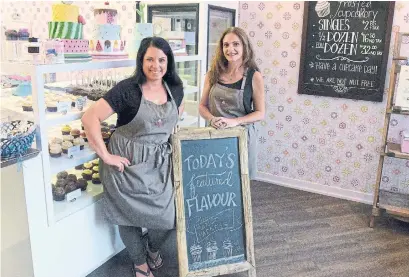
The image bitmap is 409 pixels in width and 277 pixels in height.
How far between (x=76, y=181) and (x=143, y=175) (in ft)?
1.53

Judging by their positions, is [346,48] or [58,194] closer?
[58,194]

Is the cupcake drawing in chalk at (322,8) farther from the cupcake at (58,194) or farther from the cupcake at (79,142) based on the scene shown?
the cupcake at (58,194)

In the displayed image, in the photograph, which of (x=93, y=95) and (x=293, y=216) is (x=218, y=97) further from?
(x=293, y=216)

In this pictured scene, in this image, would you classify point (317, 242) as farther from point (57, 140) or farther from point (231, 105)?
point (57, 140)

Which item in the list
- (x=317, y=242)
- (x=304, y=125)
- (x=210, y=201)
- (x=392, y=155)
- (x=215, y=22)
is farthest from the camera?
(x=304, y=125)

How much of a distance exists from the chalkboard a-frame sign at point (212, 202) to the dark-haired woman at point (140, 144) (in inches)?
3.3

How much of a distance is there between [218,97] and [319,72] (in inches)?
56.9

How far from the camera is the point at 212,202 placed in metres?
2.29

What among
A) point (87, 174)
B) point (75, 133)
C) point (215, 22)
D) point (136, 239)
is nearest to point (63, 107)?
point (75, 133)

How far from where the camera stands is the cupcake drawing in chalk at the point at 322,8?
3388 millimetres

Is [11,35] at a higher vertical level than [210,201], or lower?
higher

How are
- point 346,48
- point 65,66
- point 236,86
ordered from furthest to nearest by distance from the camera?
point 346,48, point 236,86, point 65,66

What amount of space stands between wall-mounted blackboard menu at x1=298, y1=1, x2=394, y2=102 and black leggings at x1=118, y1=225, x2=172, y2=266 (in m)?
1.99

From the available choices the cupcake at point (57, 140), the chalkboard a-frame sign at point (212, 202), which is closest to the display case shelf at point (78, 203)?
the cupcake at point (57, 140)
